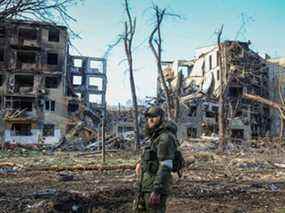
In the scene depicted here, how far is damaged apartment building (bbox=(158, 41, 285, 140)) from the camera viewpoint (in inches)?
2377

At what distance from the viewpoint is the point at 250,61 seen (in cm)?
6600

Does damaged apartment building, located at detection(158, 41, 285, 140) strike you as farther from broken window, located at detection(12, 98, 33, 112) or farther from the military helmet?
the military helmet

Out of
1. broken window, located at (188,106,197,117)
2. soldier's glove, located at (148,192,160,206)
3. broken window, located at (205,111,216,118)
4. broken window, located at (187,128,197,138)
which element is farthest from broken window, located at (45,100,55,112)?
soldier's glove, located at (148,192,160,206)

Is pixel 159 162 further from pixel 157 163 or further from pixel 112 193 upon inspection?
pixel 112 193

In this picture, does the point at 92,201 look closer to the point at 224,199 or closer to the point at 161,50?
the point at 224,199

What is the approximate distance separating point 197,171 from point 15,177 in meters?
7.03

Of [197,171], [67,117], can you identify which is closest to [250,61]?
[67,117]

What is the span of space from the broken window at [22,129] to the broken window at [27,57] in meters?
8.35

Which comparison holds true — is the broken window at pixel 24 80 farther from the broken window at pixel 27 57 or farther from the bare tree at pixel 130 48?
the bare tree at pixel 130 48

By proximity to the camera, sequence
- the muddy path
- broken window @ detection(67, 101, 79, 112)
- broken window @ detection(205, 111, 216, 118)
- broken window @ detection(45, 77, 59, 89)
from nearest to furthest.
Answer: the muddy path < broken window @ detection(45, 77, 59, 89) < broken window @ detection(67, 101, 79, 112) < broken window @ detection(205, 111, 216, 118)

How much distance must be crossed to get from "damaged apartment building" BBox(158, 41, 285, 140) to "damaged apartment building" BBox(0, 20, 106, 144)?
42.4 feet

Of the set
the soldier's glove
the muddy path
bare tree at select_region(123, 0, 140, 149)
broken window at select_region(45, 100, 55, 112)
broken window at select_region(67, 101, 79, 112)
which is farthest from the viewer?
broken window at select_region(67, 101, 79, 112)

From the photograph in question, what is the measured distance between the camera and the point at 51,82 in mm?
57281

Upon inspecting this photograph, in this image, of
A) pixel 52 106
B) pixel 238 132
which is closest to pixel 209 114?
pixel 238 132
